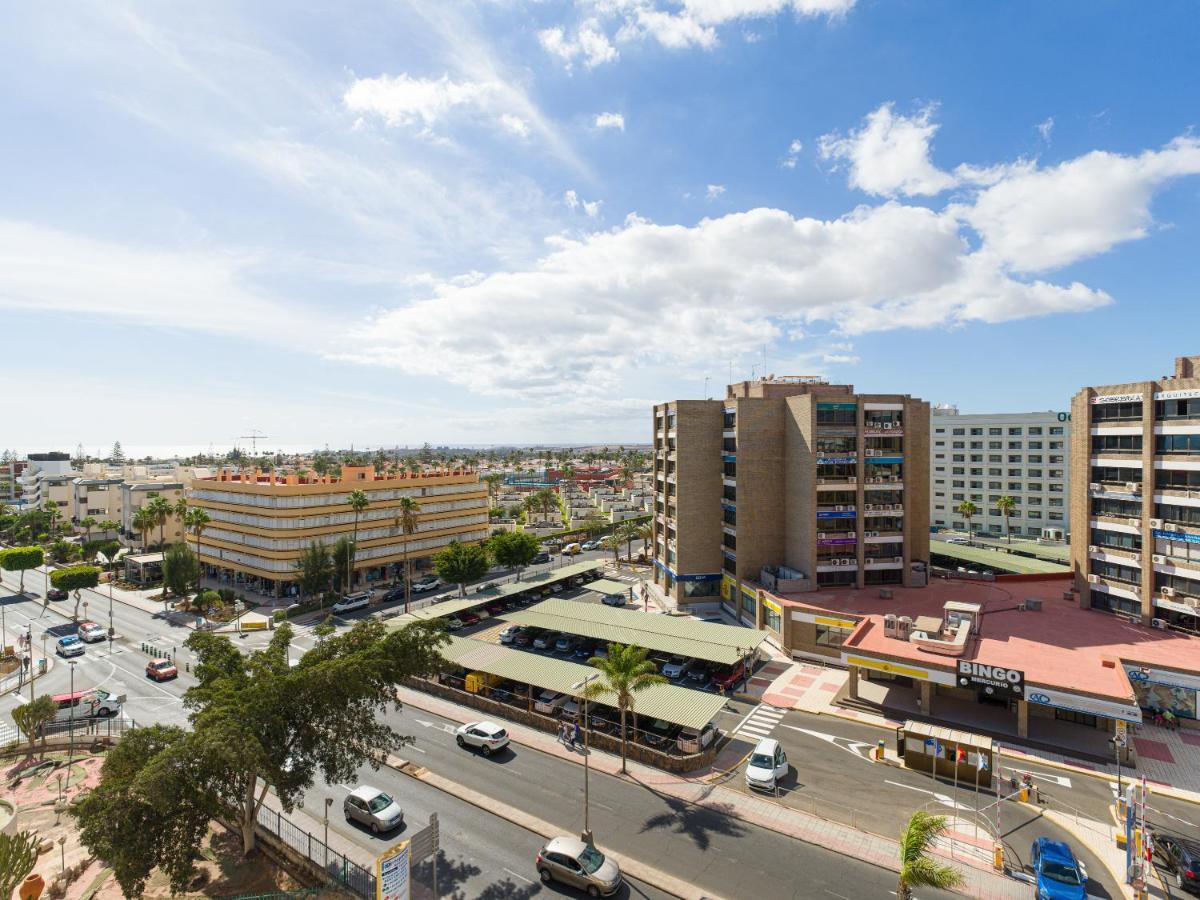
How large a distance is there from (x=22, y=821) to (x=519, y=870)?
100 feet

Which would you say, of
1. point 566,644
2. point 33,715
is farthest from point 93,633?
point 566,644

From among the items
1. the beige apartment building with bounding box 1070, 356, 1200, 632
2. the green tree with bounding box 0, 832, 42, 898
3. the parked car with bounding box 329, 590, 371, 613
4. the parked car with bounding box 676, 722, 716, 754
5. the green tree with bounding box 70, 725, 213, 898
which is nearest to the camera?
the green tree with bounding box 70, 725, 213, 898

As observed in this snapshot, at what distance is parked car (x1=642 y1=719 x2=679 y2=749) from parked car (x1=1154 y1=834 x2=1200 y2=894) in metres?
24.7

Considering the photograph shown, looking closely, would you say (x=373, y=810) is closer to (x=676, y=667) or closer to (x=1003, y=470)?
(x=676, y=667)

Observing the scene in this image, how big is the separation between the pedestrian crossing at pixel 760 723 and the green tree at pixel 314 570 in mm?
57170

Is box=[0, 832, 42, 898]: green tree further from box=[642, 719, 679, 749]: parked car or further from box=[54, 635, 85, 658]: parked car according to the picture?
box=[54, 635, 85, 658]: parked car

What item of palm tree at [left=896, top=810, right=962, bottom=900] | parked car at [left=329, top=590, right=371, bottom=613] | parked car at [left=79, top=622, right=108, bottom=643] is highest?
palm tree at [left=896, top=810, right=962, bottom=900]

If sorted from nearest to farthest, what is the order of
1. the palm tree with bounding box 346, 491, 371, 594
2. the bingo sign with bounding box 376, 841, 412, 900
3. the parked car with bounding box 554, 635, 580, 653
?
the bingo sign with bounding box 376, 841, 412, 900
the parked car with bounding box 554, 635, 580, 653
the palm tree with bounding box 346, 491, 371, 594

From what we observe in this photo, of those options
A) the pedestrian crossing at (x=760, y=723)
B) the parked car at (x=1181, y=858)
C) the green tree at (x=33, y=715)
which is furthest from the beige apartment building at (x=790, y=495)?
the green tree at (x=33, y=715)

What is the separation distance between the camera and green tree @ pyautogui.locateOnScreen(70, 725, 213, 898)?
22094 millimetres

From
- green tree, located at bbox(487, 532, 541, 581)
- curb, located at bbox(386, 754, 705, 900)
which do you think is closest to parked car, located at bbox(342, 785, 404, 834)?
curb, located at bbox(386, 754, 705, 900)

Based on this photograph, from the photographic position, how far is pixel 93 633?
68062 millimetres

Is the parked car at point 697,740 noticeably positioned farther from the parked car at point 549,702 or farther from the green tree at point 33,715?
the green tree at point 33,715

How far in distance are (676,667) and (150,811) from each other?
1537 inches
